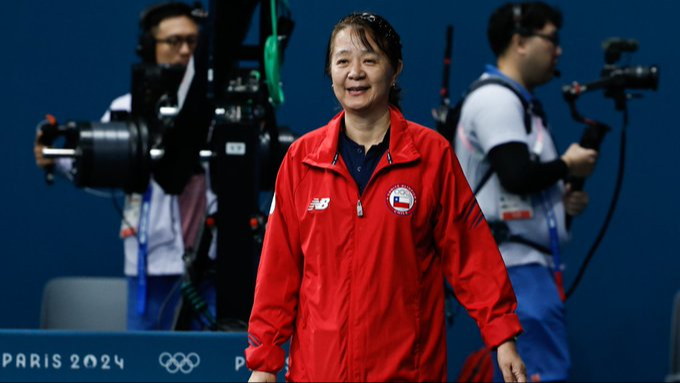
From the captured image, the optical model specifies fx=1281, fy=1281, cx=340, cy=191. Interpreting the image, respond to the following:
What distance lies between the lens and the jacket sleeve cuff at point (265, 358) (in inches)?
113

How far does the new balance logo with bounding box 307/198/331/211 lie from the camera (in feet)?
9.41

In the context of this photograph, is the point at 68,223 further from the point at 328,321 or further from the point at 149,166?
the point at 328,321

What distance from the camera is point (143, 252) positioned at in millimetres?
4980

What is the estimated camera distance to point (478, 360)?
396cm

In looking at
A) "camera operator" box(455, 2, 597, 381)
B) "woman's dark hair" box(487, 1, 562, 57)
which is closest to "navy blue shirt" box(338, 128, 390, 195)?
"camera operator" box(455, 2, 597, 381)

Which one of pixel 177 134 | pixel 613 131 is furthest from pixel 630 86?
pixel 177 134

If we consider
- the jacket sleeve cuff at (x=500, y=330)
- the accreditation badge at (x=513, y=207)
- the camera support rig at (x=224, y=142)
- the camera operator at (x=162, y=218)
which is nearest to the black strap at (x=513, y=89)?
the accreditation badge at (x=513, y=207)

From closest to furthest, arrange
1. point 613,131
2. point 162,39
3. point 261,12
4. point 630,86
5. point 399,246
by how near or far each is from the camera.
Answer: point 399,246 < point 261,12 < point 630,86 < point 162,39 < point 613,131

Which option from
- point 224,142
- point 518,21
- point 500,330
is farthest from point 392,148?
point 518,21

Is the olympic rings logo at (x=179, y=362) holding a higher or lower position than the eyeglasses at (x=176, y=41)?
lower

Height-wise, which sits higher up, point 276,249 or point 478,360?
point 276,249

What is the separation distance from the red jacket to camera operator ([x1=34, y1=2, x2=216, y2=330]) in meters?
1.97

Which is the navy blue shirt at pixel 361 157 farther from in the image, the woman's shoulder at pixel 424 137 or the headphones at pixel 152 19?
the headphones at pixel 152 19

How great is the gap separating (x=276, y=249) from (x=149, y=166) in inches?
65.8
